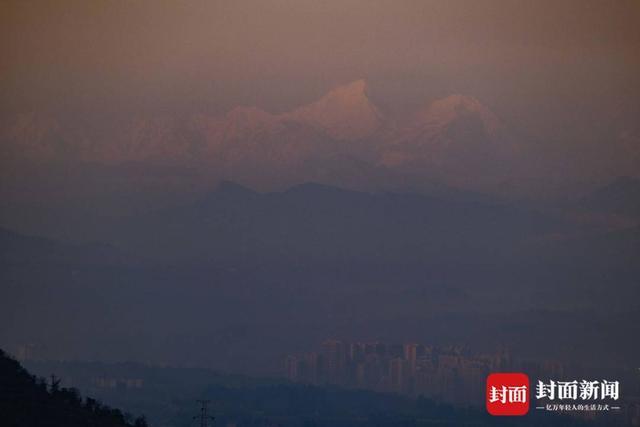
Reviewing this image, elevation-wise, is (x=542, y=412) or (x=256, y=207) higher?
(x=256, y=207)

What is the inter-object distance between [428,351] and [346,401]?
30.3 inches

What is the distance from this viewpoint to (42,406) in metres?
7.81

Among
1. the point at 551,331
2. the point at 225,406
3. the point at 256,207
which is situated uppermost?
the point at 256,207

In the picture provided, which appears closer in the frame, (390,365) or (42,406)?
(42,406)

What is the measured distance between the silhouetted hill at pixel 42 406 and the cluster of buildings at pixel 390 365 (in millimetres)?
1763

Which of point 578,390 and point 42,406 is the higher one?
point 578,390

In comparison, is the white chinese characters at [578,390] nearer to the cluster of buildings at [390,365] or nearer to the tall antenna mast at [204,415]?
the cluster of buildings at [390,365]

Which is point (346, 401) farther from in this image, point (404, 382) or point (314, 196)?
point (314, 196)

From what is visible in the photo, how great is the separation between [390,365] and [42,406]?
3076 millimetres

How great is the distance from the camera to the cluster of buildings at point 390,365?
9.68m

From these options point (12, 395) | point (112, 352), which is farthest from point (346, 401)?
point (12, 395)

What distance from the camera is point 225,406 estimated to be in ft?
31.4

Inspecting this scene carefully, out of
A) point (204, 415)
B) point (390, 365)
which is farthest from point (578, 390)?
point (204, 415)

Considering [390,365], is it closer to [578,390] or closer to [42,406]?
[578,390]
